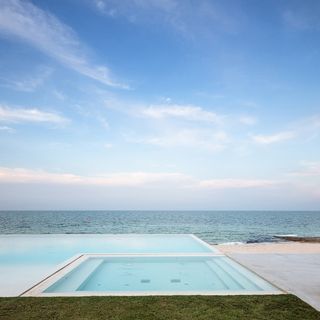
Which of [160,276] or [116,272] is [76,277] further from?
[160,276]

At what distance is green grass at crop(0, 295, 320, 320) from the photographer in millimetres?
4711

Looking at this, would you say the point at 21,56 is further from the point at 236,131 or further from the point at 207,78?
the point at 236,131

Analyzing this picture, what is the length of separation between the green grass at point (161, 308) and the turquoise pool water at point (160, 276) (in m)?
0.60

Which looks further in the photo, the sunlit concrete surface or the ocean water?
the ocean water

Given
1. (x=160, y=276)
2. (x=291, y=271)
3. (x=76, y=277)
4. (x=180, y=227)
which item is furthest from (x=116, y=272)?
(x=180, y=227)

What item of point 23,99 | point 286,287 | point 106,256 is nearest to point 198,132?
point 23,99

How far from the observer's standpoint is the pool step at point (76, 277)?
259 inches

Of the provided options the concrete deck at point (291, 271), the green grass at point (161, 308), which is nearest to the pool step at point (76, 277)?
the green grass at point (161, 308)

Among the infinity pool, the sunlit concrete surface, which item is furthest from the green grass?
the sunlit concrete surface

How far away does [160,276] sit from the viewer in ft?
28.1

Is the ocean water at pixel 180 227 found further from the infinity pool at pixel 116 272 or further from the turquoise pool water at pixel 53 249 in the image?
the infinity pool at pixel 116 272

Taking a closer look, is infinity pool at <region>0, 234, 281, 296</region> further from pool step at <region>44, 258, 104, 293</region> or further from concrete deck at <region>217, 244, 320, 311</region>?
concrete deck at <region>217, 244, 320, 311</region>

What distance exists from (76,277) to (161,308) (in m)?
3.21

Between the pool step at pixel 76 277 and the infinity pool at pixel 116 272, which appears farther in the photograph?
the pool step at pixel 76 277
